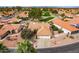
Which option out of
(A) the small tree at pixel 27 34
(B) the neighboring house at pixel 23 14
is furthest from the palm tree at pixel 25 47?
(B) the neighboring house at pixel 23 14

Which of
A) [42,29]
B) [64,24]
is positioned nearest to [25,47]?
[42,29]

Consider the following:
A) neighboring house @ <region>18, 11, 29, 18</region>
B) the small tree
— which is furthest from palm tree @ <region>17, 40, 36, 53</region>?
neighboring house @ <region>18, 11, 29, 18</region>

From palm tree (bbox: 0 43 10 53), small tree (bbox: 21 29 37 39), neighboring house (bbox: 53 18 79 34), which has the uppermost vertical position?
neighboring house (bbox: 53 18 79 34)

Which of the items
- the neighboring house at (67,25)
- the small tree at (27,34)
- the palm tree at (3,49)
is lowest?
the palm tree at (3,49)

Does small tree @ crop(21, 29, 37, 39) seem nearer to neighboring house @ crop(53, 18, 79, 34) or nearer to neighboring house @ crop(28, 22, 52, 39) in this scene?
neighboring house @ crop(28, 22, 52, 39)

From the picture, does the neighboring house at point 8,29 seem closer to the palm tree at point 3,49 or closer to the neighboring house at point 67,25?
the palm tree at point 3,49

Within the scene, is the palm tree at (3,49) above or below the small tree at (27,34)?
below

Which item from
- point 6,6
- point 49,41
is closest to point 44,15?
point 49,41
